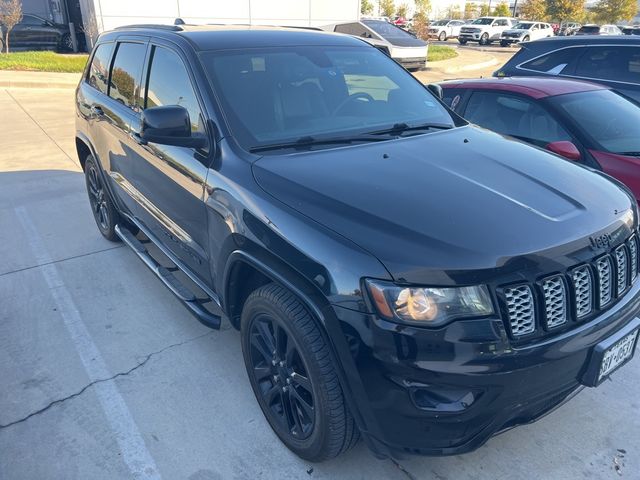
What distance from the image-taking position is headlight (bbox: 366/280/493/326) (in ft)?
6.39

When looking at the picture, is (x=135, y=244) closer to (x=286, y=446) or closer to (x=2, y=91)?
(x=286, y=446)

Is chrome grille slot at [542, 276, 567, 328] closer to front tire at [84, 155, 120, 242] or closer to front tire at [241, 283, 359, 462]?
front tire at [241, 283, 359, 462]

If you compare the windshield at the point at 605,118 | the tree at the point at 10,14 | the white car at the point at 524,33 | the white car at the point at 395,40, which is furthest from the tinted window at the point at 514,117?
the white car at the point at 524,33

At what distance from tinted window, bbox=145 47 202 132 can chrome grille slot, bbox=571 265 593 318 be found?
1962 mm

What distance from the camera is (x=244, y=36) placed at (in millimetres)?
3336

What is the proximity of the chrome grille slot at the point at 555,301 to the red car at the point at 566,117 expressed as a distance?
229 centimetres

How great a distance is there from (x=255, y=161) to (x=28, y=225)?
3.88 metres

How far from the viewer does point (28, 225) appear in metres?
5.47

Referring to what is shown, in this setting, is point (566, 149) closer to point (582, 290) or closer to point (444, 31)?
point (582, 290)

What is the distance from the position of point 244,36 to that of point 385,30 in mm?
15841

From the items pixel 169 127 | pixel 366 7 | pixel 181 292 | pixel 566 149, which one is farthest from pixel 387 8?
pixel 169 127

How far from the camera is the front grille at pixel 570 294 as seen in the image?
6.48ft

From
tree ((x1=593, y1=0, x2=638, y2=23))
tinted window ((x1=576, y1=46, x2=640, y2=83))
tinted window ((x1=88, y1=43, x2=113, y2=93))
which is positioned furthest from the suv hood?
tree ((x1=593, y1=0, x2=638, y2=23))

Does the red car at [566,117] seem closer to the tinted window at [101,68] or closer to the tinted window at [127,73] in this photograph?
the tinted window at [127,73]
